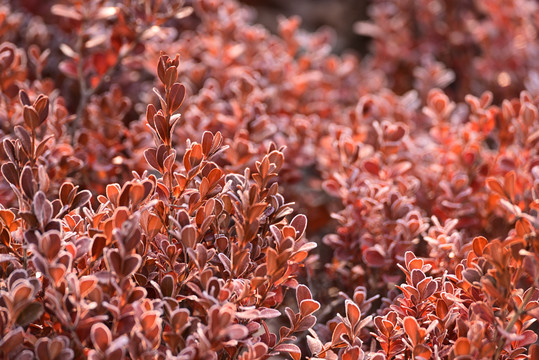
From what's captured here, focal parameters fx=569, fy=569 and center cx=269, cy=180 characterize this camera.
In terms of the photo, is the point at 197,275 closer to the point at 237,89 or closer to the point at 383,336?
the point at 383,336

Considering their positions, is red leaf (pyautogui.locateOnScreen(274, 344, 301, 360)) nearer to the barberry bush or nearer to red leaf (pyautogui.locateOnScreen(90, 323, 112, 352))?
the barberry bush

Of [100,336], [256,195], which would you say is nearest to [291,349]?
[256,195]

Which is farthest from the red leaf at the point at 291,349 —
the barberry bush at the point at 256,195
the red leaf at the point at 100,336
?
the red leaf at the point at 100,336

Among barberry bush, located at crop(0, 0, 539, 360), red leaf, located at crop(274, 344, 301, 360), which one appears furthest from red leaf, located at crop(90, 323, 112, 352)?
red leaf, located at crop(274, 344, 301, 360)

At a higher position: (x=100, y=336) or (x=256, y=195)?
(x=256, y=195)

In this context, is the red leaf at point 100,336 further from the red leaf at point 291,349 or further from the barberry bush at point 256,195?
the red leaf at point 291,349

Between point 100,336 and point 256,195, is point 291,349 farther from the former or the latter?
point 100,336

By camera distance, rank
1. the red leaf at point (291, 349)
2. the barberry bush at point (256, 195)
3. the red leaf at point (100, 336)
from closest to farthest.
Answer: the red leaf at point (100, 336) < the barberry bush at point (256, 195) < the red leaf at point (291, 349)

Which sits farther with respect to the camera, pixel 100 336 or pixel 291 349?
pixel 291 349
